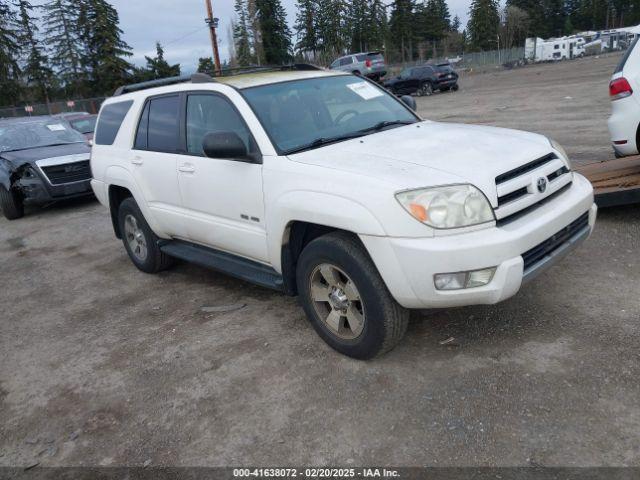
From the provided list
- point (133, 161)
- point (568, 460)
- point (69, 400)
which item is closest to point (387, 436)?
point (568, 460)

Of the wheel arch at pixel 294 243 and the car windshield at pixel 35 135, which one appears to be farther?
the car windshield at pixel 35 135

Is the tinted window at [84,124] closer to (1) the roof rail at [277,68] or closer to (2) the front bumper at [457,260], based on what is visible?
(1) the roof rail at [277,68]

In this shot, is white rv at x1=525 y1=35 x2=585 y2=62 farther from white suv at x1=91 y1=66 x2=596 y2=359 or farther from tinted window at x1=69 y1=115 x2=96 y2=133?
white suv at x1=91 y1=66 x2=596 y2=359

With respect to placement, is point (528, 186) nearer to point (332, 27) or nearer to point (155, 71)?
point (155, 71)

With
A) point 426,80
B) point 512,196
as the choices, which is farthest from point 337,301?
point 426,80

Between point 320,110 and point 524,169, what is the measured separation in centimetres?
165

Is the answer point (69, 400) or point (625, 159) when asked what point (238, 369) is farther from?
point (625, 159)

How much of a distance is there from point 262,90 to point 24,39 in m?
65.3

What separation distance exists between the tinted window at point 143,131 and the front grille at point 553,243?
3.58 meters

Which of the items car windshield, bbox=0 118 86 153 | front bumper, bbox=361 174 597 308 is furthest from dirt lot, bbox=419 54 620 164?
car windshield, bbox=0 118 86 153

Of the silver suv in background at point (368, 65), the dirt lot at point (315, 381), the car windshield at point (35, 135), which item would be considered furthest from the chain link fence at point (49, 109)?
the dirt lot at point (315, 381)

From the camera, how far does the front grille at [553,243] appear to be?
3137mm

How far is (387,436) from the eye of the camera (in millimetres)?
2812

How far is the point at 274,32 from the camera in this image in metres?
71.5
